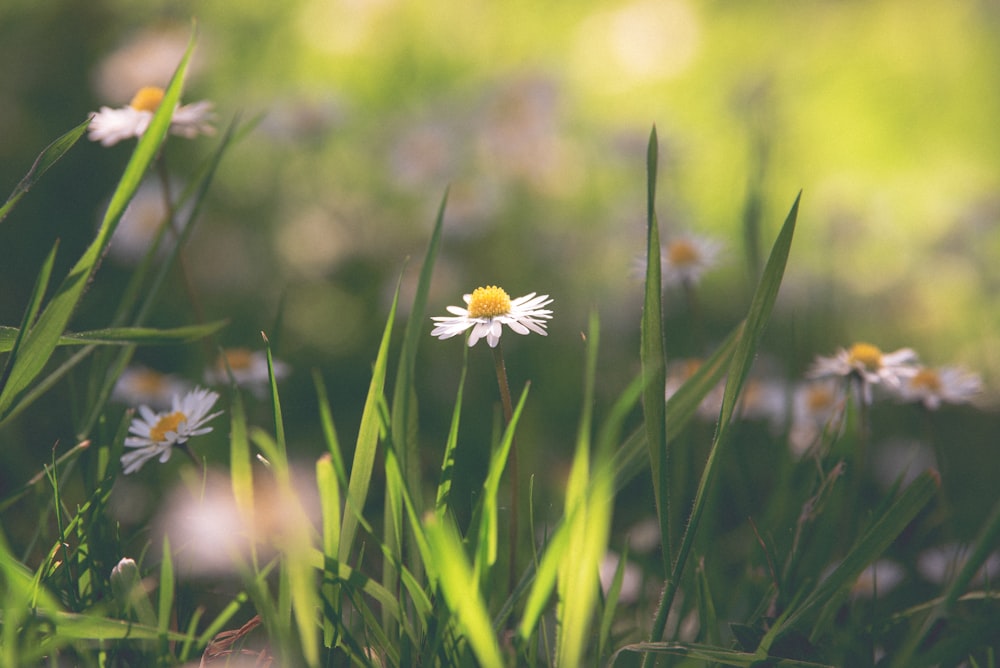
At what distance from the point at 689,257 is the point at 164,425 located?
62 cm

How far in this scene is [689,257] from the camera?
3.45 feet

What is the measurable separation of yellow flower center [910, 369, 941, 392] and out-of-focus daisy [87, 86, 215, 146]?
0.73 metres

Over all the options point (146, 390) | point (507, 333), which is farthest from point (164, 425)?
point (507, 333)

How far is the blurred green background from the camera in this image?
4.96 feet

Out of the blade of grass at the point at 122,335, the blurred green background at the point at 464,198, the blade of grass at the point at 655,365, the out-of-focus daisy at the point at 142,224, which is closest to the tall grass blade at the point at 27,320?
the blade of grass at the point at 122,335

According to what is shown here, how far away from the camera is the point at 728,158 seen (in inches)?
97.6

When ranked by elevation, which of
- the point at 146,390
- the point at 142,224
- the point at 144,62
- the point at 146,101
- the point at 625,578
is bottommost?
the point at 625,578

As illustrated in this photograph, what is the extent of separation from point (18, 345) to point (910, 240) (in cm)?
201

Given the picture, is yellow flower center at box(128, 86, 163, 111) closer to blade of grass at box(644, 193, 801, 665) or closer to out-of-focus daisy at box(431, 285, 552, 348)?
out-of-focus daisy at box(431, 285, 552, 348)

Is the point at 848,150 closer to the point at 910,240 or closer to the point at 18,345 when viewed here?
the point at 910,240

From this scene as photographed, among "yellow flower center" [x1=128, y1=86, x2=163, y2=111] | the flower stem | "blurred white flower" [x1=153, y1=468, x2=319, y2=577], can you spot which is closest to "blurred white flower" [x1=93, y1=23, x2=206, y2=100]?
"yellow flower center" [x1=128, y1=86, x2=163, y2=111]

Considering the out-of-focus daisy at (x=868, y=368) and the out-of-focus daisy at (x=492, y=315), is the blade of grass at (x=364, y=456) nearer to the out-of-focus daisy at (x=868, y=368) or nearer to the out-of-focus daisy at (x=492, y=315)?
the out-of-focus daisy at (x=492, y=315)

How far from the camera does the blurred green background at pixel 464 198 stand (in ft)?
4.96

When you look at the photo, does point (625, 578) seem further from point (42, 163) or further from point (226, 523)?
point (42, 163)
